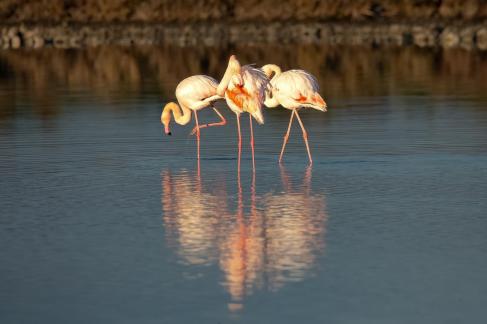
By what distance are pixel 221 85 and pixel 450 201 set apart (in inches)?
182

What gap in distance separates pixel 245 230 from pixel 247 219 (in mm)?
646

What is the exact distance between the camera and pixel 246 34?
206ft

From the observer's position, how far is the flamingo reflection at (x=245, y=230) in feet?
33.3

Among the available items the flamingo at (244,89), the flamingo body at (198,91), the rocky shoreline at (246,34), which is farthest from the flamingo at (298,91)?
the rocky shoreline at (246,34)

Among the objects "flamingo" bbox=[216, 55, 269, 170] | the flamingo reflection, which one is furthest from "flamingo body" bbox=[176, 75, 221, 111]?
the flamingo reflection

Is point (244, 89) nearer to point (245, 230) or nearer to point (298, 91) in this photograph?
point (298, 91)

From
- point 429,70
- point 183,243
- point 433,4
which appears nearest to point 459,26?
point 433,4

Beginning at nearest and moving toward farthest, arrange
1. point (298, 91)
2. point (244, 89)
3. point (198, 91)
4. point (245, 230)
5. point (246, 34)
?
point (245, 230) → point (244, 89) → point (298, 91) → point (198, 91) → point (246, 34)

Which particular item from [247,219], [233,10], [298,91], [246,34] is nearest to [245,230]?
[247,219]

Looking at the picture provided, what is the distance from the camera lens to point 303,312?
8938 millimetres

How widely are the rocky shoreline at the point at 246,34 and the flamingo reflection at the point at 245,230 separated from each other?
131 feet

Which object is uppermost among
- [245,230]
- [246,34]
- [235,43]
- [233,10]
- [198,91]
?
[233,10]

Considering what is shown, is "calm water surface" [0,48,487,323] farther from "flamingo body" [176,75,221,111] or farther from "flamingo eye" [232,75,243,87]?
"flamingo eye" [232,75,243,87]

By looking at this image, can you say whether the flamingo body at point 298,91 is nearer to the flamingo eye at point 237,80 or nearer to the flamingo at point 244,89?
the flamingo at point 244,89
